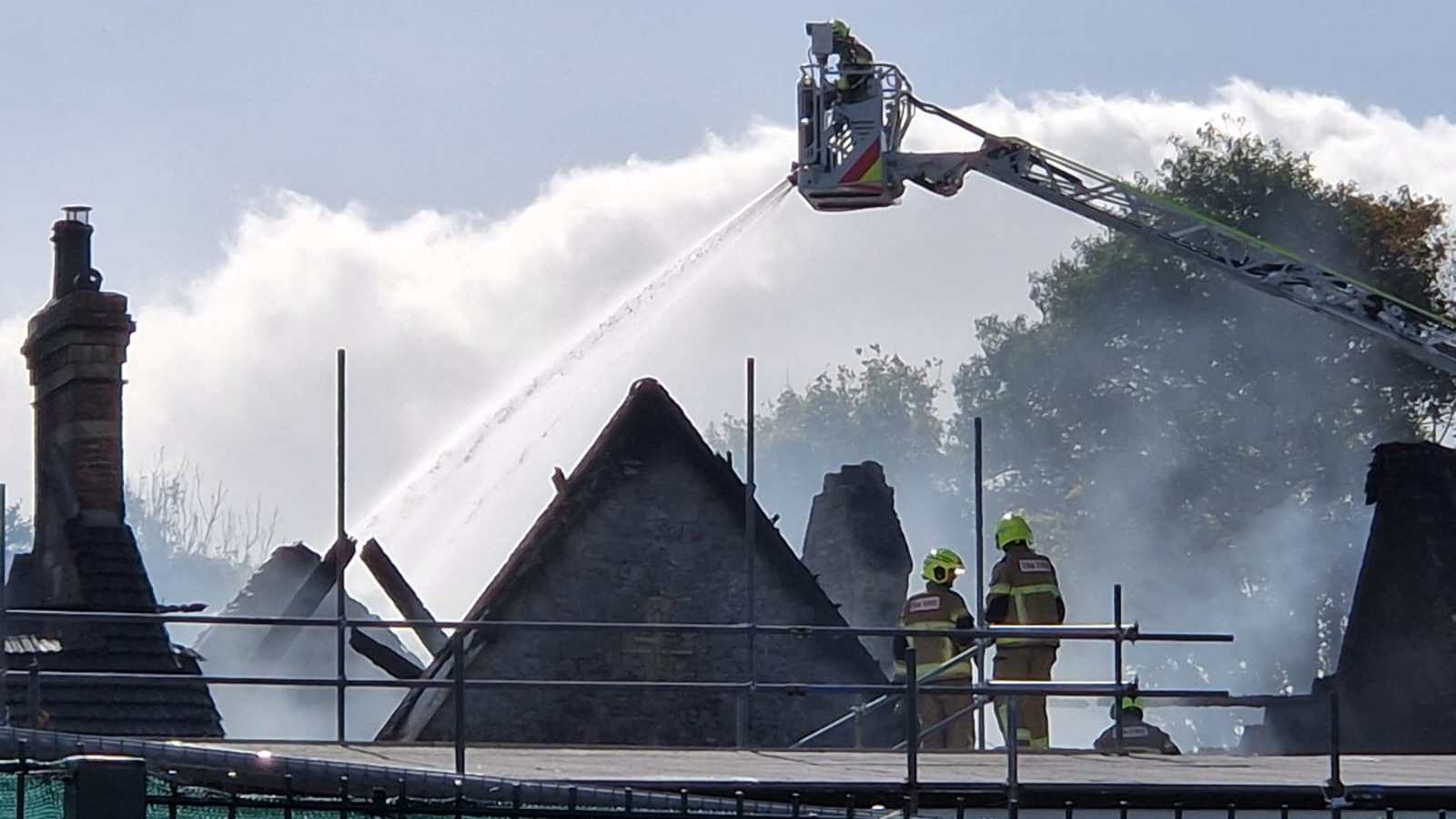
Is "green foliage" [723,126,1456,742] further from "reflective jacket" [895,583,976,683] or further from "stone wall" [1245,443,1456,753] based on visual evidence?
"reflective jacket" [895,583,976,683]

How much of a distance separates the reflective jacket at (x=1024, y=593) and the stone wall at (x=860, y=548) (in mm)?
9236

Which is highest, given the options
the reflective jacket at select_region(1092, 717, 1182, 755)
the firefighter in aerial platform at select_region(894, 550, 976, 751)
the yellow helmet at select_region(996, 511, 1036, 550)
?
the yellow helmet at select_region(996, 511, 1036, 550)

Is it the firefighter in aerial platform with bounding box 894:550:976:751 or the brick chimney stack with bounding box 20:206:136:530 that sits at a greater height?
the brick chimney stack with bounding box 20:206:136:530

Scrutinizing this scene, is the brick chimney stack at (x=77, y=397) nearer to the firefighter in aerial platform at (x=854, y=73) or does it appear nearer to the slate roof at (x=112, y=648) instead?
the slate roof at (x=112, y=648)

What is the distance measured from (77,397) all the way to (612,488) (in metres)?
4.17

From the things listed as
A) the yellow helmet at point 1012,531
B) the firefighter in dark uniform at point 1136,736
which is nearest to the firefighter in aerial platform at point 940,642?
the yellow helmet at point 1012,531

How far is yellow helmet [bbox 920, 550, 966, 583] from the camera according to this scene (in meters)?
17.8

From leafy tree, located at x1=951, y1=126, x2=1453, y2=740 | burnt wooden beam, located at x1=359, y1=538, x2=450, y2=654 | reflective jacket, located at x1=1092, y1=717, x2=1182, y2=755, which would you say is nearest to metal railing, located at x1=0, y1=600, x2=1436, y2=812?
reflective jacket, located at x1=1092, y1=717, x2=1182, y2=755

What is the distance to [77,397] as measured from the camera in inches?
836

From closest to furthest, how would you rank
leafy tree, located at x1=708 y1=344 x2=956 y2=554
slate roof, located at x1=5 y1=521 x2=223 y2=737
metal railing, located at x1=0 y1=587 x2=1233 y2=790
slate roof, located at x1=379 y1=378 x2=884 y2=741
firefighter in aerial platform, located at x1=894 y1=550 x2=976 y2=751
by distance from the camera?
metal railing, located at x1=0 y1=587 x2=1233 y2=790 → firefighter in aerial platform, located at x1=894 y1=550 x2=976 y2=751 → slate roof, located at x1=5 y1=521 x2=223 y2=737 → slate roof, located at x1=379 y1=378 x2=884 y2=741 → leafy tree, located at x1=708 y1=344 x2=956 y2=554

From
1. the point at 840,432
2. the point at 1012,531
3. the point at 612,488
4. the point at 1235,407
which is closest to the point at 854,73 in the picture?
the point at 612,488

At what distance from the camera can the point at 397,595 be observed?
80.9ft

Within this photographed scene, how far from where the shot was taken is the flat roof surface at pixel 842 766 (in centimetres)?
1209

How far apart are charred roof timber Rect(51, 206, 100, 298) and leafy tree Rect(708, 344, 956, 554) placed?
4376 centimetres
